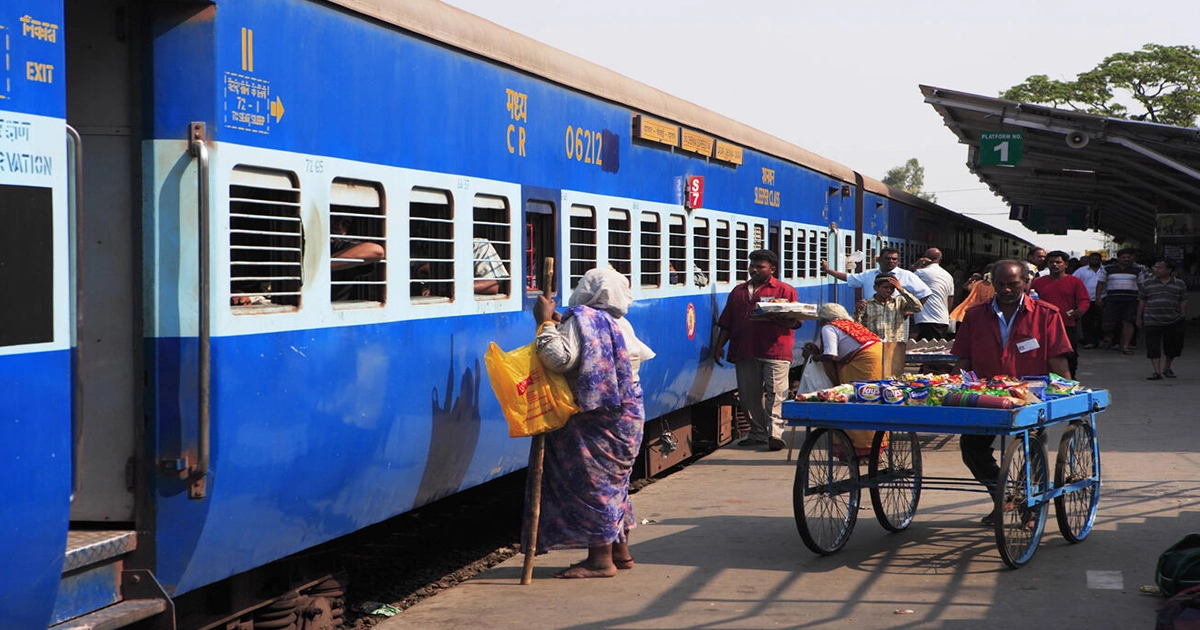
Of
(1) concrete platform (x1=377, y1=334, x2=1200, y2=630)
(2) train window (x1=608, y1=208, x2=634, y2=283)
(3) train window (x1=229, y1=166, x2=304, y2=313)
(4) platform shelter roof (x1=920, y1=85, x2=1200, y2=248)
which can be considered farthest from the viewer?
(4) platform shelter roof (x1=920, y1=85, x2=1200, y2=248)

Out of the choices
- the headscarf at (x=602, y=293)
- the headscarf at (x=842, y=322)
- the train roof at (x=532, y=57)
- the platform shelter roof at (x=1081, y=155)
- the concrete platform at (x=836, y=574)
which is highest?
the platform shelter roof at (x=1081, y=155)

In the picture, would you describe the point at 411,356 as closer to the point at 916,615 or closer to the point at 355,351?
the point at 355,351

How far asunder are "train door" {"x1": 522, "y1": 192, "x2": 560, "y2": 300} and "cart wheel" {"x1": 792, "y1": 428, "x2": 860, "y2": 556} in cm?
A: 178

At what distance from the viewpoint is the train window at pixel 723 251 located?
12.7 meters

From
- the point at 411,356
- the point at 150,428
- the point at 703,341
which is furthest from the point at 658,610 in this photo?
the point at 703,341

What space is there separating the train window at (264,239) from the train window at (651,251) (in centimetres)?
513

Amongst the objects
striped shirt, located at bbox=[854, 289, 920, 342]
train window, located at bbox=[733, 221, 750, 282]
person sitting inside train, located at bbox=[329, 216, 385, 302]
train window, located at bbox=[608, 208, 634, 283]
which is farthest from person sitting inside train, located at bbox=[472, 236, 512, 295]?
train window, located at bbox=[733, 221, 750, 282]

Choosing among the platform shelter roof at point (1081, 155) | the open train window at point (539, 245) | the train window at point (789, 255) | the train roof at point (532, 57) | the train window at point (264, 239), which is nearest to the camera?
the train window at point (264, 239)

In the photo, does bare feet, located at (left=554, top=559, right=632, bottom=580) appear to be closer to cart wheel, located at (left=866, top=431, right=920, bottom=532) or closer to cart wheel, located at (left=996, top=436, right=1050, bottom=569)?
cart wheel, located at (left=866, top=431, right=920, bottom=532)

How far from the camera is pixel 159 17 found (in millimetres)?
5035

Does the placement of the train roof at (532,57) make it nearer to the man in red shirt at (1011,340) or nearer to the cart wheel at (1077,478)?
the man in red shirt at (1011,340)

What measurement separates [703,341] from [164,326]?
762 centimetres

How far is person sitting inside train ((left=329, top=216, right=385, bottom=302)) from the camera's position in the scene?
6.00m

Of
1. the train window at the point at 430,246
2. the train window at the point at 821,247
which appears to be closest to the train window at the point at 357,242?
the train window at the point at 430,246
